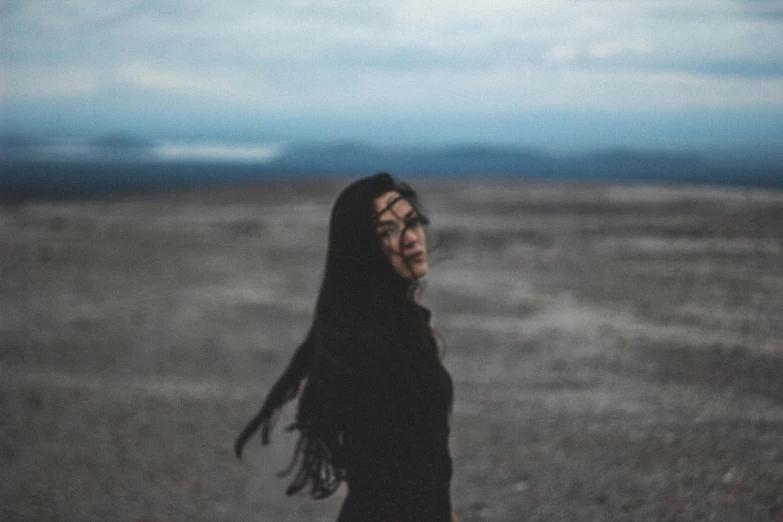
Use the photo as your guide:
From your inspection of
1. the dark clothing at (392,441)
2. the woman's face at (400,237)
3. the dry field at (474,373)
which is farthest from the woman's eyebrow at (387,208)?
the dry field at (474,373)

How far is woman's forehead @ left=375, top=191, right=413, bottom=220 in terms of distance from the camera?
222cm

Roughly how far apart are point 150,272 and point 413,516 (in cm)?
1320

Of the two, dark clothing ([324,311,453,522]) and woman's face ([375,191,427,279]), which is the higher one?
woman's face ([375,191,427,279])

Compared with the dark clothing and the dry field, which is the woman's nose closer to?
the dark clothing

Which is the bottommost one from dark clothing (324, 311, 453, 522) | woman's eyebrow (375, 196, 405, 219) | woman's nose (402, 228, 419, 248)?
dark clothing (324, 311, 453, 522)

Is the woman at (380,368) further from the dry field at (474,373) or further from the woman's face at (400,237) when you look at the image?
the dry field at (474,373)

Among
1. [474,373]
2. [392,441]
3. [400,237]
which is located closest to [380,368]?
[392,441]

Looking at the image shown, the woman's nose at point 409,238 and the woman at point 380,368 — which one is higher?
the woman's nose at point 409,238

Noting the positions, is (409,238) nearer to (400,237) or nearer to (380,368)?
(400,237)

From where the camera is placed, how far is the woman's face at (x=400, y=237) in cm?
221

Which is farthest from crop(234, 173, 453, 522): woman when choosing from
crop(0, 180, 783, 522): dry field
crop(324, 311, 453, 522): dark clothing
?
crop(0, 180, 783, 522): dry field

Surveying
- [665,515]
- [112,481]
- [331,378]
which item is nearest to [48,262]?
[112,481]

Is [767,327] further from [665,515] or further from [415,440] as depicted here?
[415,440]

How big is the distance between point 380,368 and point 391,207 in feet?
1.48
